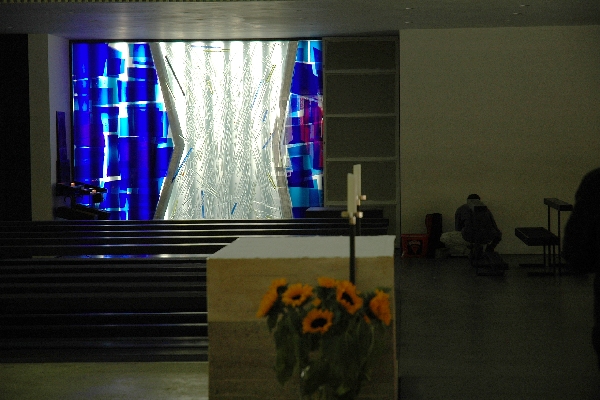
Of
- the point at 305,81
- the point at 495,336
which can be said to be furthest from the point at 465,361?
the point at 305,81

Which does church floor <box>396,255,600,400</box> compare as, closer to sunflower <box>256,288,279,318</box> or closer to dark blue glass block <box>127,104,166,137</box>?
sunflower <box>256,288,279,318</box>

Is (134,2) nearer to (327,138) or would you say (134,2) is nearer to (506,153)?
(327,138)

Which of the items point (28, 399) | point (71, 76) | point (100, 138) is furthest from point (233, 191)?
point (28, 399)

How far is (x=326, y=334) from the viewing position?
9.30 feet

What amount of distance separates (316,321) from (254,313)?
46cm

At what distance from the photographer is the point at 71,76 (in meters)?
11.4

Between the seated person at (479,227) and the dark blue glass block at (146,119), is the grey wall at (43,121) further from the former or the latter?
the seated person at (479,227)

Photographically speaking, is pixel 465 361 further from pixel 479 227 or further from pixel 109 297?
pixel 479 227

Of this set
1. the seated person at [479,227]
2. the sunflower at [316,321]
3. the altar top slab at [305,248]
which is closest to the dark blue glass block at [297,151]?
the seated person at [479,227]

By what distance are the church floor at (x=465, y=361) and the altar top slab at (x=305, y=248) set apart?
0.93 m

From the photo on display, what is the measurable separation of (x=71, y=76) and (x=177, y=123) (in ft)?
4.91

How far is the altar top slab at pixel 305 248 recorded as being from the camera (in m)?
3.23

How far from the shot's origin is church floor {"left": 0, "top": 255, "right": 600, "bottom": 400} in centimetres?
429

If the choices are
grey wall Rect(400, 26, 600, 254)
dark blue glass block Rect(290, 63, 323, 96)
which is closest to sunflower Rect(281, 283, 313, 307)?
grey wall Rect(400, 26, 600, 254)
